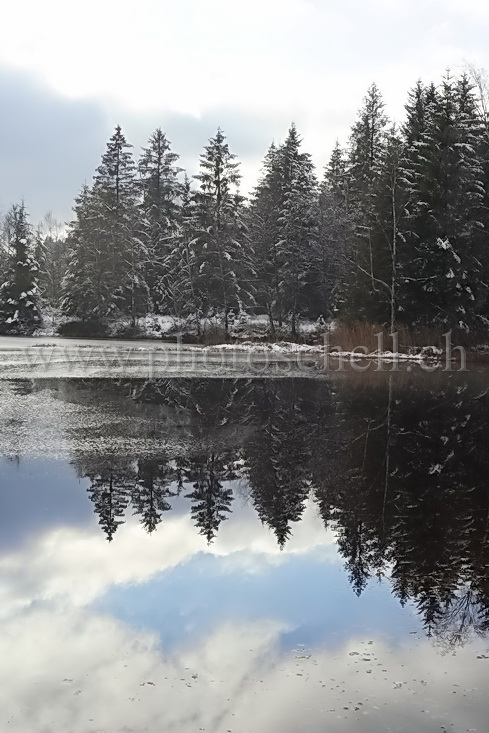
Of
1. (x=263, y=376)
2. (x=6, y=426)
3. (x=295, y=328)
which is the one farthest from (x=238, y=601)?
(x=295, y=328)

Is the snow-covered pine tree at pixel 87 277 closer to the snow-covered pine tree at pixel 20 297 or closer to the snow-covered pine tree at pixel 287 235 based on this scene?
the snow-covered pine tree at pixel 20 297

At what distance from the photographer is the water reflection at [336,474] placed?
18.4 ft

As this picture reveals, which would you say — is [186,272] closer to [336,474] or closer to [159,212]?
[159,212]

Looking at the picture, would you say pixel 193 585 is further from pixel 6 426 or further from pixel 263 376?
pixel 263 376

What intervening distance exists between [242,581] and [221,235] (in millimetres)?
49968

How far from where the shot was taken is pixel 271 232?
53688 millimetres

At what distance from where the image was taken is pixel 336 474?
28.7ft

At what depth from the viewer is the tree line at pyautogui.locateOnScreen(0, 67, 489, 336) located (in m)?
34.9

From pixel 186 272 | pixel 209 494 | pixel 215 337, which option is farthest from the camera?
pixel 186 272

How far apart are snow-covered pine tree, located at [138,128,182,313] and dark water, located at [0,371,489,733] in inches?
1981

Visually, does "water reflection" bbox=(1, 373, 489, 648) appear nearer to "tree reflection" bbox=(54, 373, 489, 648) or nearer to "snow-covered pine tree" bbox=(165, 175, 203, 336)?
"tree reflection" bbox=(54, 373, 489, 648)

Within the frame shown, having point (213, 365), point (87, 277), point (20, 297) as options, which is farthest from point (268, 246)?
point (213, 365)

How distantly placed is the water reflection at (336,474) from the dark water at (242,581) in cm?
4

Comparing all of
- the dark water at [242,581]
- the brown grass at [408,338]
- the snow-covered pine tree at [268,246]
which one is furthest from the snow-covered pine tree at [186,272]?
the dark water at [242,581]
